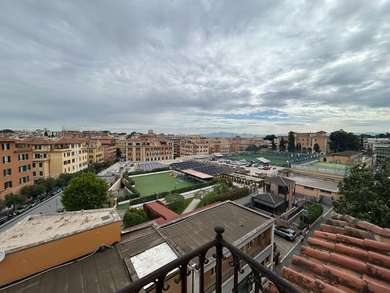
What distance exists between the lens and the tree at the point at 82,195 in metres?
13.0

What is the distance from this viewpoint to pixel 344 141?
5972 centimetres

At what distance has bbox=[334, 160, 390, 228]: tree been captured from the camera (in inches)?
283

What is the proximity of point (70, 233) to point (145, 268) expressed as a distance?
9.65ft

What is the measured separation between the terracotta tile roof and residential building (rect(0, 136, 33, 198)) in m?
25.9

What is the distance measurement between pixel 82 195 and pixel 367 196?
16.7 metres

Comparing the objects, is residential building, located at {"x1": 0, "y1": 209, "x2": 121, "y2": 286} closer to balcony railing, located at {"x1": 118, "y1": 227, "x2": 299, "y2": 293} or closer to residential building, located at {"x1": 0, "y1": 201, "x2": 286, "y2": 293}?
residential building, located at {"x1": 0, "y1": 201, "x2": 286, "y2": 293}

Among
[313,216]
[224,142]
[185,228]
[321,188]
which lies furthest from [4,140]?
[224,142]

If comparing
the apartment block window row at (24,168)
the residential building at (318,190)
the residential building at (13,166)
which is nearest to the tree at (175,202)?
the residential building at (318,190)

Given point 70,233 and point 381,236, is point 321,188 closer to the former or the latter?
point 381,236

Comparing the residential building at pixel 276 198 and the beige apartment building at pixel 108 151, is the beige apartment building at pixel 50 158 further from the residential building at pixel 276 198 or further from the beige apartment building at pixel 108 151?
the residential building at pixel 276 198

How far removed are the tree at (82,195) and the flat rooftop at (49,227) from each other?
4.51 meters

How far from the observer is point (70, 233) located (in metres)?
6.28

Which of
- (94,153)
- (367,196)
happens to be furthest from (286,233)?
(94,153)

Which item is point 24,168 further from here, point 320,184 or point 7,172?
point 320,184
